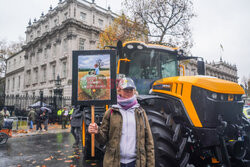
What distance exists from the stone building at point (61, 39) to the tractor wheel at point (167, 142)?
27.6 m

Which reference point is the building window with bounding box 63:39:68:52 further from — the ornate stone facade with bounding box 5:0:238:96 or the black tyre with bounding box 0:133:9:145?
the black tyre with bounding box 0:133:9:145

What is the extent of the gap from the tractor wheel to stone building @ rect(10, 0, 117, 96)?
90.6 feet

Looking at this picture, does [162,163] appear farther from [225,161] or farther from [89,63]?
[89,63]

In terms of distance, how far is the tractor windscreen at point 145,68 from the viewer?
17.3 ft

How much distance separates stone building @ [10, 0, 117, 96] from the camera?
30.8 metres

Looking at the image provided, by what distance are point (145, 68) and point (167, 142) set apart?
2388 millimetres

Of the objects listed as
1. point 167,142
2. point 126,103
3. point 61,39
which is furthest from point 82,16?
point 126,103

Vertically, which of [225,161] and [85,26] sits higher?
[85,26]

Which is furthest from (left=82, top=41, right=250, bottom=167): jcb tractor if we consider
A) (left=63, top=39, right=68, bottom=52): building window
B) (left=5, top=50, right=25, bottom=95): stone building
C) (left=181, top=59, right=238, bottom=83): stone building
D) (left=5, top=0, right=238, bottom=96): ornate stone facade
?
(left=181, top=59, right=238, bottom=83): stone building

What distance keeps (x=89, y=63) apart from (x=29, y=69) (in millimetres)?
44062

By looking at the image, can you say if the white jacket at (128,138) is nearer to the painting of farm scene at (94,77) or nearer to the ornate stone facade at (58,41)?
the painting of farm scene at (94,77)

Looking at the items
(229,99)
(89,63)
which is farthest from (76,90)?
(229,99)

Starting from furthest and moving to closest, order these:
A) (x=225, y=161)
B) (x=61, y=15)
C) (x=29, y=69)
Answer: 1. (x=29, y=69)
2. (x=61, y=15)
3. (x=225, y=161)

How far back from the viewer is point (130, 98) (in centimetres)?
267
